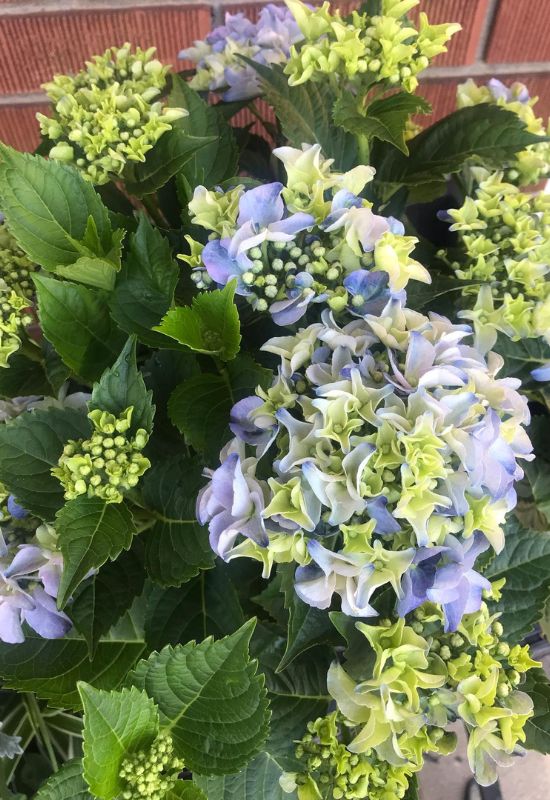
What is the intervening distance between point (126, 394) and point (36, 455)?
0.08 meters

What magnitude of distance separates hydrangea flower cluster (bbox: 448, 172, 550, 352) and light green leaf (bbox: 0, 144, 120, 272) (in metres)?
0.27

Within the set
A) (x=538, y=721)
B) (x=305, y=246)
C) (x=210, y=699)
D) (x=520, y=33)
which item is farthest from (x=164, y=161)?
(x=520, y=33)

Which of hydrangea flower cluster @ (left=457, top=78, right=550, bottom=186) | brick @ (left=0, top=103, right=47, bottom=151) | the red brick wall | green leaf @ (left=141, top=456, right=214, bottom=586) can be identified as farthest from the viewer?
brick @ (left=0, top=103, right=47, bottom=151)

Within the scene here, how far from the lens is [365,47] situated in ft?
1.50

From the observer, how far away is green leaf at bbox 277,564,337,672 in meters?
0.41

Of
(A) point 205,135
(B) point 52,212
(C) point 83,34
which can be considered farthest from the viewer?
(C) point 83,34

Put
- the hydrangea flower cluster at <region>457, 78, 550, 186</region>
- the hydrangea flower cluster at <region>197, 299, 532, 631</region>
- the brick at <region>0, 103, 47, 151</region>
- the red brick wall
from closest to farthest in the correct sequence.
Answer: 1. the hydrangea flower cluster at <region>197, 299, 532, 631</region>
2. the hydrangea flower cluster at <region>457, 78, 550, 186</region>
3. the red brick wall
4. the brick at <region>0, 103, 47, 151</region>

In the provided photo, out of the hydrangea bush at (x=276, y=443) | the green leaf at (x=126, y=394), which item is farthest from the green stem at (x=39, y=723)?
the green leaf at (x=126, y=394)

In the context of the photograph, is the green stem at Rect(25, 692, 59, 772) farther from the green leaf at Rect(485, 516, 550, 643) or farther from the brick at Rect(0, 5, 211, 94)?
the brick at Rect(0, 5, 211, 94)

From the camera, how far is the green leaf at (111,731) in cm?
37

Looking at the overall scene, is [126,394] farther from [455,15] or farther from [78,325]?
[455,15]

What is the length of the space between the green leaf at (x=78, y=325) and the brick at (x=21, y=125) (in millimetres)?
585

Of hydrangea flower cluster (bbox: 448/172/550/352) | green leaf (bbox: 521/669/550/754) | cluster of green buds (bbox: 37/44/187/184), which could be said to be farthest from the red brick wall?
green leaf (bbox: 521/669/550/754)

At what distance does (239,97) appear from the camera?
1.93 ft
